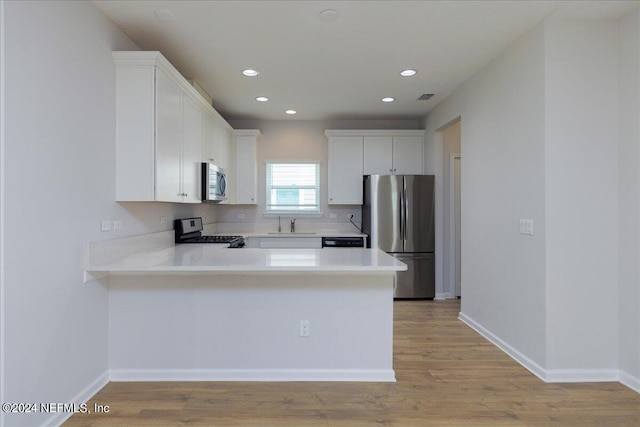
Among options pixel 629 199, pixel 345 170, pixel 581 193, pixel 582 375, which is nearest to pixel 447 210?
pixel 345 170

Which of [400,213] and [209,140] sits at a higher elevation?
[209,140]

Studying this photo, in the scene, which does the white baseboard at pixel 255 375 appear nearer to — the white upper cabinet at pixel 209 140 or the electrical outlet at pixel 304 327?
the electrical outlet at pixel 304 327

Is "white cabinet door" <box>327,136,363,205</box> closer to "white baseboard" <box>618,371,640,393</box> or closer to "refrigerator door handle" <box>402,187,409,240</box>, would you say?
"refrigerator door handle" <box>402,187,409,240</box>

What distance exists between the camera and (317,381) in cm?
243

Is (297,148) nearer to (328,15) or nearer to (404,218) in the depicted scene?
(404,218)

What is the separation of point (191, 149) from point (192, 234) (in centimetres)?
104

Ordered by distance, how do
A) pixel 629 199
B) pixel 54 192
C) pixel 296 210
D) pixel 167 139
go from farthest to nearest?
1. pixel 296 210
2. pixel 167 139
3. pixel 629 199
4. pixel 54 192

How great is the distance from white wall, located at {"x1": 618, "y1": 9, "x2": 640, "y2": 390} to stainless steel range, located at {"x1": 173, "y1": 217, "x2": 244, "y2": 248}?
3.26 metres

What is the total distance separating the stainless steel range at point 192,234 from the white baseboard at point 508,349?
2.62 metres

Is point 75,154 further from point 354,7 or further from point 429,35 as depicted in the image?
point 429,35

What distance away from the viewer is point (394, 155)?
197 inches

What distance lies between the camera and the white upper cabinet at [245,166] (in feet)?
16.2

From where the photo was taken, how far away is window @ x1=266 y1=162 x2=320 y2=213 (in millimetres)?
5266

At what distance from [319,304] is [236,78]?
248cm
